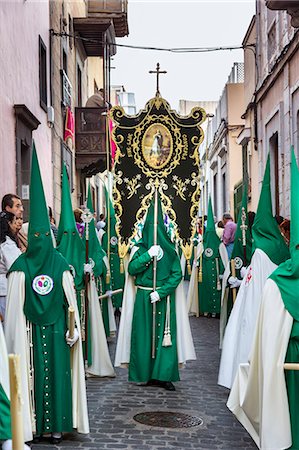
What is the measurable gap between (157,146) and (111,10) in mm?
17094

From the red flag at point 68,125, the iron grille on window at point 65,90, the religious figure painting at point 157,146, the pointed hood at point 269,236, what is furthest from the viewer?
the red flag at point 68,125

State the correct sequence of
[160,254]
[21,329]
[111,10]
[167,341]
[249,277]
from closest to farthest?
[21,329] → [249,277] → [167,341] → [160,254] → [111,10]

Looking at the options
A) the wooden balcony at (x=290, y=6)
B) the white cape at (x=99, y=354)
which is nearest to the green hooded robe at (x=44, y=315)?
the white cape at (x=99, y=354)

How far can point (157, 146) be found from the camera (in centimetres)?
902

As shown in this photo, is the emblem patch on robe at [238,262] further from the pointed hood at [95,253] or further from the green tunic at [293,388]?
the green tunic at [293,388]

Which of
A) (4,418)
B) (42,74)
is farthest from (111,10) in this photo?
(4,418)

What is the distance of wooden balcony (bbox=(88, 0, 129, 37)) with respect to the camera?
24594 millimetres

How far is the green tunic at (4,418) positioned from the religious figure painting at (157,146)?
5600mm

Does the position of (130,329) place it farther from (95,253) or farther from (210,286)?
(210,286)

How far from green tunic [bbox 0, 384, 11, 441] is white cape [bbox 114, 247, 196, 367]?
476 cm

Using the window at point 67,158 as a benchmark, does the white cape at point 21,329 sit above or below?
below

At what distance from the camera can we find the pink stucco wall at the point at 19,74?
1196 centimetres

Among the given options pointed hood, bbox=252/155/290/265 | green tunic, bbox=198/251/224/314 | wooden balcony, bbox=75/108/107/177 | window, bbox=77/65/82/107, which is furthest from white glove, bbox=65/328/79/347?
window, bbox=77/65/82/107

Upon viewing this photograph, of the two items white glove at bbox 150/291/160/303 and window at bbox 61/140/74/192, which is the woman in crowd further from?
window at bbox 61/140/74/192
